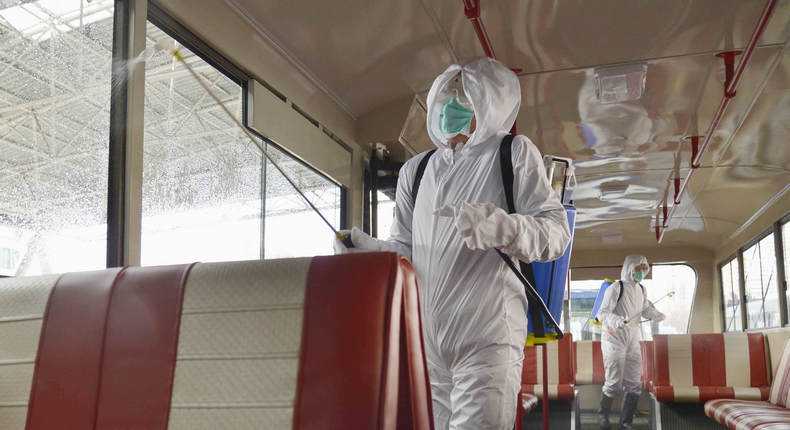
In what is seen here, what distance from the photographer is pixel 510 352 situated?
1.75m

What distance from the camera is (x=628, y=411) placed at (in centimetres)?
629

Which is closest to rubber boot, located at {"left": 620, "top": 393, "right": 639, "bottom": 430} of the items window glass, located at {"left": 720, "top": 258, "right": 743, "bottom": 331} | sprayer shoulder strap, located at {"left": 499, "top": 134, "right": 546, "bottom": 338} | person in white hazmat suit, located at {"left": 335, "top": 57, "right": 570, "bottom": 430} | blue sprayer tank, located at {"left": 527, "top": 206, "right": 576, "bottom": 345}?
window glass, located at {"left": 720, "top": 258, "right": 743, "bottom": 331}

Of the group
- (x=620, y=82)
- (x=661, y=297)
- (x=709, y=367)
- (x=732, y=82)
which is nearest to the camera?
(x=732, y=82)

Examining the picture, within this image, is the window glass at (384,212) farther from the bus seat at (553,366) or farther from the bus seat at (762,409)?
the bus seat at (762,409)

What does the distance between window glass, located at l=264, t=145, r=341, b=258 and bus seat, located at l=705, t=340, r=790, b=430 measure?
107 inches

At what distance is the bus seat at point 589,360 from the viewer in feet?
22.8

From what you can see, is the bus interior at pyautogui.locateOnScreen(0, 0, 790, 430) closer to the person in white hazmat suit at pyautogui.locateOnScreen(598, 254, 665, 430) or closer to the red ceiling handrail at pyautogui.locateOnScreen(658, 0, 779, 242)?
the red ceiling handrail at pyautogui.locateOnScreen(658, 0, 779, 242)

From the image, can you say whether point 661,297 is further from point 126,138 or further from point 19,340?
point 19,340

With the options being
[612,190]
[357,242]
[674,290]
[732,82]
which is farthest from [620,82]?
[674,290]

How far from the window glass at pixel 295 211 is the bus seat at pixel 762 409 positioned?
272 centimetres

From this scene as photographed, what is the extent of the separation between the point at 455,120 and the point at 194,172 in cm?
143

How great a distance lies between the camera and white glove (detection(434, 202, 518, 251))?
5.23ft

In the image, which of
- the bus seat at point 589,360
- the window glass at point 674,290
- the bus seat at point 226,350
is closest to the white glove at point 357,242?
the bus seat at point 226,350

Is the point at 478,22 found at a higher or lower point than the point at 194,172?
higher
